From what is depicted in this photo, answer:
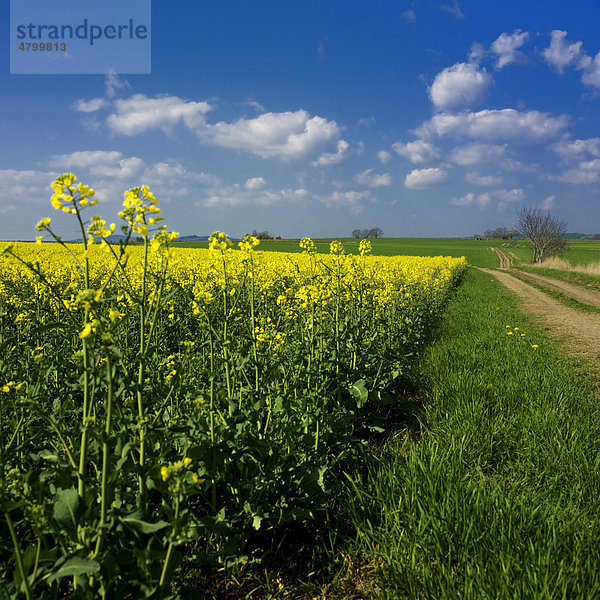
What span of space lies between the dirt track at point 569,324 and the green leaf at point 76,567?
7.12 metres

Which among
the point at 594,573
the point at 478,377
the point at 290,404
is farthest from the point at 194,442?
the point at 478,377

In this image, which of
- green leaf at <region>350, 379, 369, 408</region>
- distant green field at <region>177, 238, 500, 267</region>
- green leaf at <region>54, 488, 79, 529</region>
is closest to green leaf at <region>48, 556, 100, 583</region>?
green leaf at <region>54, 488, 79, 529</region>

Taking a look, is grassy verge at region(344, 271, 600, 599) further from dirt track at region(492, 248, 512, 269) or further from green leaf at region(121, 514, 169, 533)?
dirt track at region(492, 248, 512, 269)

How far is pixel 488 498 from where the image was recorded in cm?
227

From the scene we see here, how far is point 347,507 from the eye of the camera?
8.16ft

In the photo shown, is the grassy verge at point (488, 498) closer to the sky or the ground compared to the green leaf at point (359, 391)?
closer to the ground

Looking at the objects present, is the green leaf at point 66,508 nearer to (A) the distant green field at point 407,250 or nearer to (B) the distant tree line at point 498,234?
(A) the distant green field at point 407,250

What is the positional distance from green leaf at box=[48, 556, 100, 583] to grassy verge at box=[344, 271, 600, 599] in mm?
1442

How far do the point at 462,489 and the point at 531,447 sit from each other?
3.53ft

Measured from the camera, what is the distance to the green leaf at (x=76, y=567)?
3.75 feet

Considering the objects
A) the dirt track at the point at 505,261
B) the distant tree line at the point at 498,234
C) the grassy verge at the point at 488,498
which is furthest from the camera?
the distant tree line at the point at 498,234

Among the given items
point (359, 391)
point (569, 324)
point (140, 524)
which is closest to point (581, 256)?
point (569, 324)

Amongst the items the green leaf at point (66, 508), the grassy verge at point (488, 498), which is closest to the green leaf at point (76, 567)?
the green leaf at point (66, 508)

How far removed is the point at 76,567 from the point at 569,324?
37.5ft
